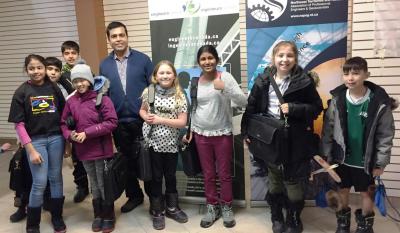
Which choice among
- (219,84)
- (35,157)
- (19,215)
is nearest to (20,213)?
(19,215)

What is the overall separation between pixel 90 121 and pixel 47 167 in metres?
0.55

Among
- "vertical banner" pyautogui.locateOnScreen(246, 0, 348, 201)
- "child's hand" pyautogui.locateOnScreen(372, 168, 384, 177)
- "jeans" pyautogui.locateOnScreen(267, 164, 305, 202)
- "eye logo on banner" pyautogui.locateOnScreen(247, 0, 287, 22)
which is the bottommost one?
"jeans" pyautogui.locateOnScreen(267, 164, 305, 202)

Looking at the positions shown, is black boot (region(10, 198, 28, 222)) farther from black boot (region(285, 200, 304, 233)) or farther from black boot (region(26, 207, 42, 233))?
black boot (region(285, 200, 304, 233))

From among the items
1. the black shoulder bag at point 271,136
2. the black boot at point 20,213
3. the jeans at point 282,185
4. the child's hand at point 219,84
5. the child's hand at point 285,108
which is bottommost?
the black boot at point 20,213

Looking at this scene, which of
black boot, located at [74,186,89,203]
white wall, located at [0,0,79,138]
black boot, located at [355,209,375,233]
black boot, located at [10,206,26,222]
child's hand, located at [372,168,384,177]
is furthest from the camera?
white wall, located at [0,0,79,138]

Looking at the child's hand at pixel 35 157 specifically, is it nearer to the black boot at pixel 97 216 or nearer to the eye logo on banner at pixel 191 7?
the black boot at pixel 97 216

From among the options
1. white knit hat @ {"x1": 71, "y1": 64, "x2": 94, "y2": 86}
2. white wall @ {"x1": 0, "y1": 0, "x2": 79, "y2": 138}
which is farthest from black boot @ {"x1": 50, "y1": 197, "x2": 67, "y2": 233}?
white wall @ {"x1": 0, "y1": 0, "x2": 79, "y2": 138}

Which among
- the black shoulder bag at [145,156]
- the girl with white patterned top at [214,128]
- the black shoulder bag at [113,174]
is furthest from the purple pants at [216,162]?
the black shoulder bag at [113,174]

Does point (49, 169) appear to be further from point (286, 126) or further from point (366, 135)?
point (366, 135)

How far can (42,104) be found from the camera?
2.92 m

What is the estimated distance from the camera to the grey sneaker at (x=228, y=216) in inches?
121

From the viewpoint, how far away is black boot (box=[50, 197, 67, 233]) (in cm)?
313

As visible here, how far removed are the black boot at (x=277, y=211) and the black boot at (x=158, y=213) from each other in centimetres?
95

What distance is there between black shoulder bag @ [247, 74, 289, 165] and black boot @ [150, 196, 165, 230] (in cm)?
102
